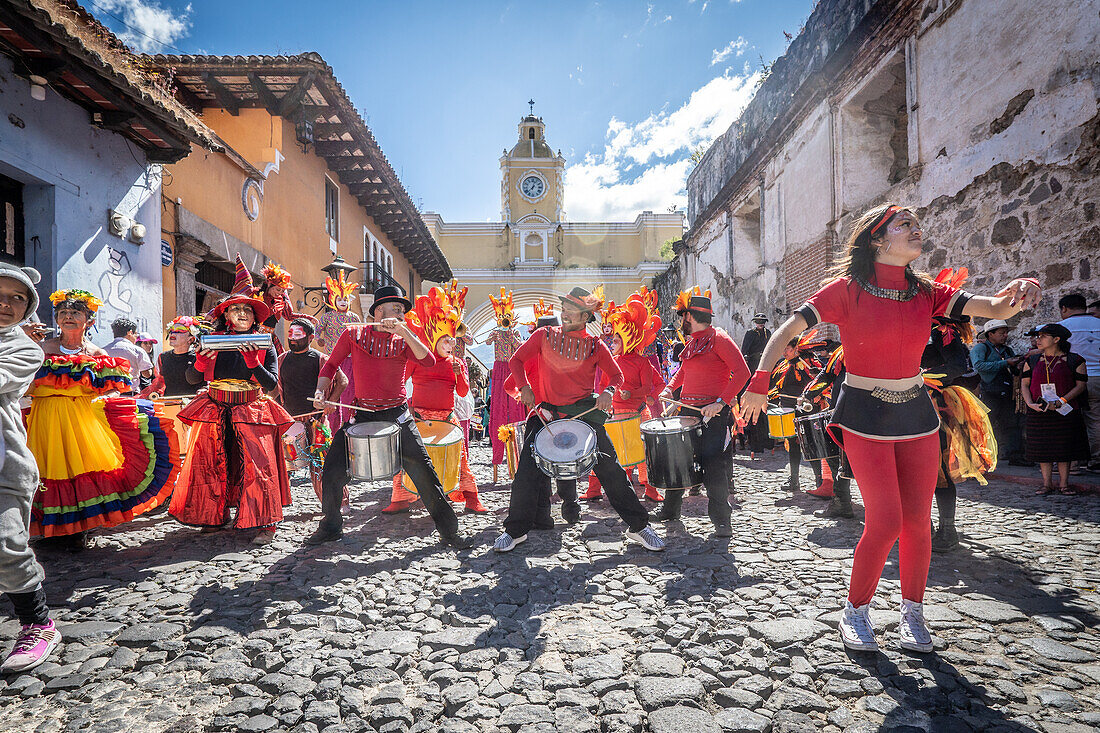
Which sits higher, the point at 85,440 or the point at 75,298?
the point at 75,298

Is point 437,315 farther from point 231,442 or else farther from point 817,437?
point 817,437

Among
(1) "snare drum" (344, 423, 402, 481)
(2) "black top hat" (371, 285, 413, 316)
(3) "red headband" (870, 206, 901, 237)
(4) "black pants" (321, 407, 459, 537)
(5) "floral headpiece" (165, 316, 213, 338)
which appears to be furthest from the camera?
(5) "floral headpiece" (165, 316, 213, 338)

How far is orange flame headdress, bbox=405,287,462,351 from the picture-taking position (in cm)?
572

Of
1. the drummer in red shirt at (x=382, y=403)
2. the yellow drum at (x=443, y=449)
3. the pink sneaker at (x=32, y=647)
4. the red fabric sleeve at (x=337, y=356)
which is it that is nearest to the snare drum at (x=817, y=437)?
the drummer in red shirt at (x=382, y=403)

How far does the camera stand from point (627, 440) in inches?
253

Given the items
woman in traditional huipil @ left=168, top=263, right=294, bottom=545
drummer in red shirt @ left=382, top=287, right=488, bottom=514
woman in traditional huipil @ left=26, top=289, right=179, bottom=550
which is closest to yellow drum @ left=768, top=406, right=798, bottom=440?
drummer in red shirt @ left=382, top=287, right=488, bottom=514

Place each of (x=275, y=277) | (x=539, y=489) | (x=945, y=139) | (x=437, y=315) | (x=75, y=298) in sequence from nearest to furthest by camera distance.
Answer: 1. (x=75, y=298)
2. (x=539, y=489)
3. (x=437, y=315)
4. (x=275, y=277)
5. (x=945, y=139)

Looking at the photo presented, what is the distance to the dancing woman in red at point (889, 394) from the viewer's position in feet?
9.64

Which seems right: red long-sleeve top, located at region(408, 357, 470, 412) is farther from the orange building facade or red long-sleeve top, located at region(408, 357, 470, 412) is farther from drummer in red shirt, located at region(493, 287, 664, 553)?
the orange building facade

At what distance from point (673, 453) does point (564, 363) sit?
3.90 ft

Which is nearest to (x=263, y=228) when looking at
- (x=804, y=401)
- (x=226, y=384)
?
(x=226, y=384)

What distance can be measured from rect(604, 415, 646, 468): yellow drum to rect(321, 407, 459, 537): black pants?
2.10m

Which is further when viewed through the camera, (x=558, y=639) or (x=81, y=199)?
(x=81, y=199)

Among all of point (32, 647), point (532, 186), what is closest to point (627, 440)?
point (32, 647)
